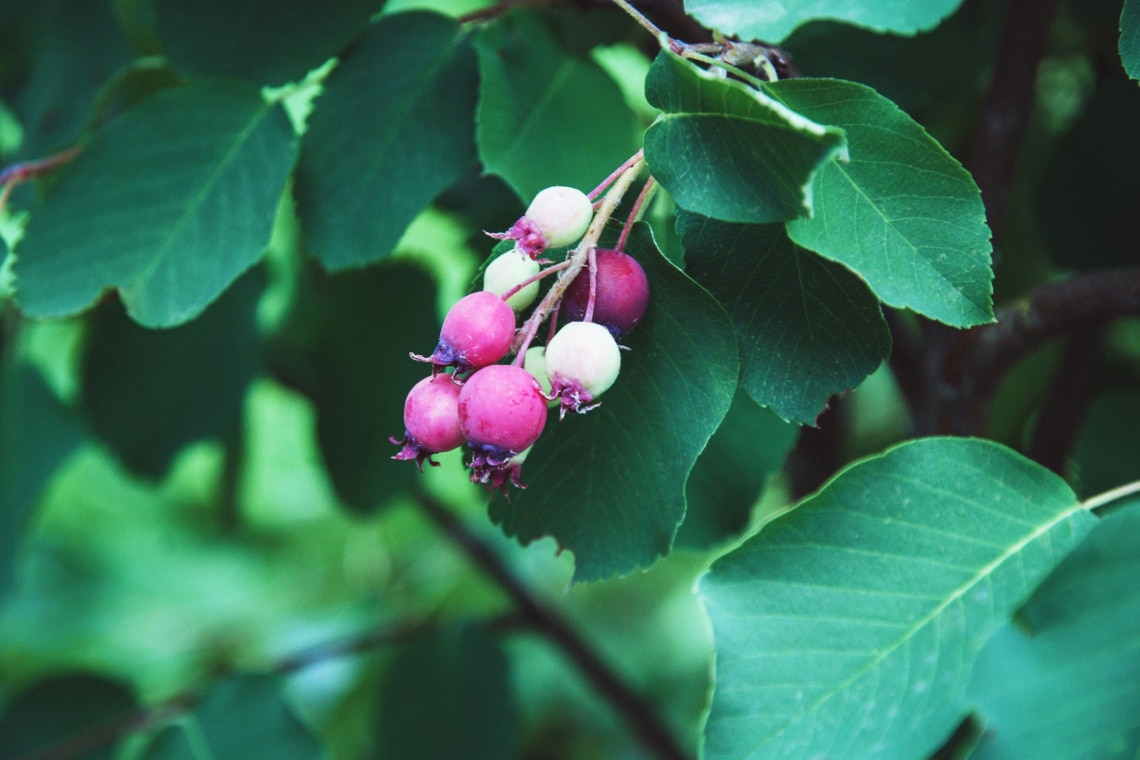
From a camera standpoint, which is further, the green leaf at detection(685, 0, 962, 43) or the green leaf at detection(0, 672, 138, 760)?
the green leaf at detection(0, 672, 138, 760)

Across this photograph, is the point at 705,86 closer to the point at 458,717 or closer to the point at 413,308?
the point at 413,308

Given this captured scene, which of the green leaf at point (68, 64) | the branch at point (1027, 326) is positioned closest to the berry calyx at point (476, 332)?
the branch at point (1027, 326)

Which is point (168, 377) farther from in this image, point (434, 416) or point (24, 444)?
point (434, 416)

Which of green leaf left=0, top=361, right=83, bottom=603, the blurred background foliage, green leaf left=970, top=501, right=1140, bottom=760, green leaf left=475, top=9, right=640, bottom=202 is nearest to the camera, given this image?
green leaf left=970, top=501, right=1140, bottom=760

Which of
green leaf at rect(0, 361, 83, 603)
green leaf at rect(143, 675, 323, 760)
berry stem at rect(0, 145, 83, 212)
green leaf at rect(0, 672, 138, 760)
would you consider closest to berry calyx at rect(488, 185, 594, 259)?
berry stem at rect(0, 145, 83, 212)

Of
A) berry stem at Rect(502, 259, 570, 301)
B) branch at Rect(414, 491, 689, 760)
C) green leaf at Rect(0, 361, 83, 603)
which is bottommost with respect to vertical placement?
branch at Rect(414, 491, 689, 760)

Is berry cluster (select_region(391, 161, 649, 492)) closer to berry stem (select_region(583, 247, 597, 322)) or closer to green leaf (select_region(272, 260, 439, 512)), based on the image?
berry stem (select_region(583, 247, 597, 322))
